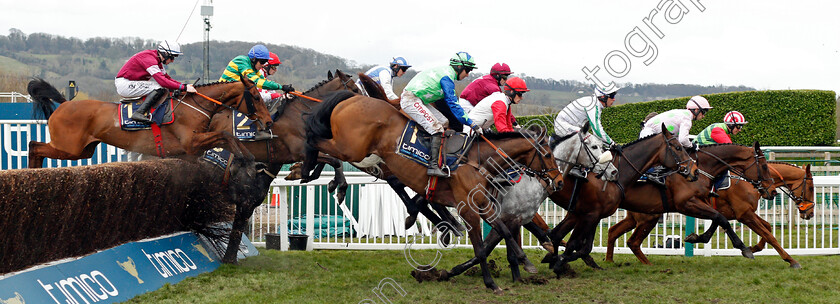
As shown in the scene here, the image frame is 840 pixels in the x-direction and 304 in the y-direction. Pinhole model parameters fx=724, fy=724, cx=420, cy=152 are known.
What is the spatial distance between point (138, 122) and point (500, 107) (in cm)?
345

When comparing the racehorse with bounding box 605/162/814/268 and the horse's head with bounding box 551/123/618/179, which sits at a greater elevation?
the horse's head with bounding box 551/123/618/179

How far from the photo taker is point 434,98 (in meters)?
6.41

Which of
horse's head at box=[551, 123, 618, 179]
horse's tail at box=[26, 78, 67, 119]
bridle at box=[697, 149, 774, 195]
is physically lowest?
bridle at box=[697, 149, 774, 195]

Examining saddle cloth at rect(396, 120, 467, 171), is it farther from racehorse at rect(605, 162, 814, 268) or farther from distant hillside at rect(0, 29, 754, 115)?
distant hillside at rect(0, 29, 754, 115)

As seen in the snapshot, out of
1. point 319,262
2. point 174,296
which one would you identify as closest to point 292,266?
point 319,262

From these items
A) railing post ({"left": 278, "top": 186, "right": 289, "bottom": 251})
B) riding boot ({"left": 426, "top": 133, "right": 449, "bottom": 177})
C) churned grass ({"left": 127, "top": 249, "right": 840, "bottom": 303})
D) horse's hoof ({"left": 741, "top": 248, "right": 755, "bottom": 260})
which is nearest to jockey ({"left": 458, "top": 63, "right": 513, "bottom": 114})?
riding boot ({"left": 426, "top": 133, "right": 449, "bottom": 177})

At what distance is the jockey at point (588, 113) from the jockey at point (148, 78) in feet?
12.7

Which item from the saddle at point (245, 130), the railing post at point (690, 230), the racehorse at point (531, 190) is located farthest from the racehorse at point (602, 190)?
the saddle at point (245, 130)

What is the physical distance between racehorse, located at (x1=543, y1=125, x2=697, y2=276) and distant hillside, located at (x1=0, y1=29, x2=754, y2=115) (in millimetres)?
6890

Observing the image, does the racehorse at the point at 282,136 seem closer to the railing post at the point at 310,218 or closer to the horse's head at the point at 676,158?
the railing post at the point at 310,218

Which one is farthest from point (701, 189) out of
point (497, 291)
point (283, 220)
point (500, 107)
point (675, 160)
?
point (283, 220)

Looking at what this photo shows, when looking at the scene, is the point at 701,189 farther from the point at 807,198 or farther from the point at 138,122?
the point at 138,122

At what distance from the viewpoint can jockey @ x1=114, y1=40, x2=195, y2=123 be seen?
22.9 feet

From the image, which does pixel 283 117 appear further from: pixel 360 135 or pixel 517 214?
pixel 517 214
